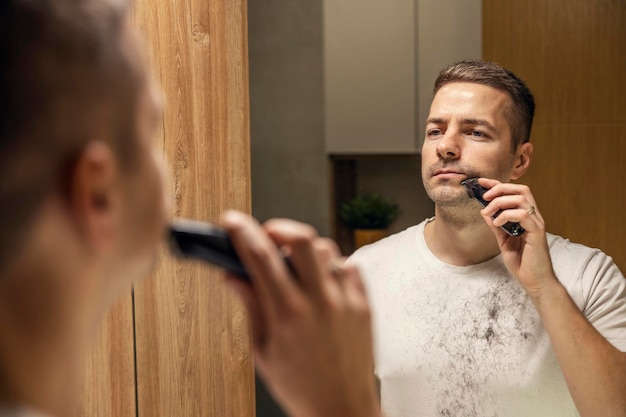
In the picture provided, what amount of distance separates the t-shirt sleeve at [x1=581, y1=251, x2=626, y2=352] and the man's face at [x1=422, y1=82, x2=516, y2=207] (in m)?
0.28

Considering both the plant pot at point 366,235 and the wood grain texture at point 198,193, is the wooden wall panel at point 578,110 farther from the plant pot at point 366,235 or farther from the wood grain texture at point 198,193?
the wood grain texture at point 198,193

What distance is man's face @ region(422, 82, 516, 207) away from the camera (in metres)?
1.44

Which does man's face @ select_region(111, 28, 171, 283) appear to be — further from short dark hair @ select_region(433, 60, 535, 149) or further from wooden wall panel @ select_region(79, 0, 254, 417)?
short dark hair @ select_region(433, 60, 535, 149)

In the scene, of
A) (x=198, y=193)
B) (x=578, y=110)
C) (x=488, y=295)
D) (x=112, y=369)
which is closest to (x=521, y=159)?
(x=488, y=295)

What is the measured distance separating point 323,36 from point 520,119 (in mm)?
1357

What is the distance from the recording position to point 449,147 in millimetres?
1440

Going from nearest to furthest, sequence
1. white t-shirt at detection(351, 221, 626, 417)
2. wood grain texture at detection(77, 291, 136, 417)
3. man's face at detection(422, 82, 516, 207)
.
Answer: wood grain texture at detection(77, 291, 136, 417) → white t-shirt at detection(351, 221, 626, 417) → man's face at detection(422, 82, 516, 207)

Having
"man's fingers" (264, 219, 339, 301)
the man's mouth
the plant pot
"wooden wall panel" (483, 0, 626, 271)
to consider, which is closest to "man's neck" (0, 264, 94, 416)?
"man's fingers" (264, 219, 339, 301)

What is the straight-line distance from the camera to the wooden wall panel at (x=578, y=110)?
7.32 feet

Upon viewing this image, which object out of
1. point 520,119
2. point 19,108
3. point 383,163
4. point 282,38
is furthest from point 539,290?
A: point 282,38

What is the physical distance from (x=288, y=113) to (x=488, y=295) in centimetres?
162

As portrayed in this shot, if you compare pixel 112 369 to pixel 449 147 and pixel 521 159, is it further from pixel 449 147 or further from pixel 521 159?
pixel 521 159

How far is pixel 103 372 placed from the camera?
127 cm

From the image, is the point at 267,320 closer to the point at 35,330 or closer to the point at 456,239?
the point at 35,330
